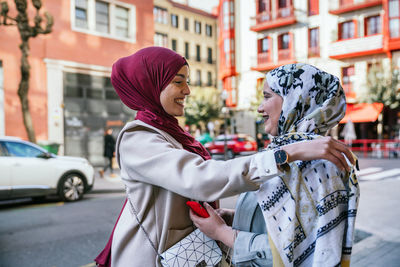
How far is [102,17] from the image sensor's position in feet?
61.2

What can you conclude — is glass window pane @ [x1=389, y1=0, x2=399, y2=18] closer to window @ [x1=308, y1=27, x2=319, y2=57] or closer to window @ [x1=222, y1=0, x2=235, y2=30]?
window @ [x1=308, y1=27, x2=319, y2=57]

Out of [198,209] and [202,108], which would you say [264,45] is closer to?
[202,108]

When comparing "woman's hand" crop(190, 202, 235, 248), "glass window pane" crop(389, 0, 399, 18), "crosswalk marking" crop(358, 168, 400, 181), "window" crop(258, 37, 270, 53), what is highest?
"glass window pane" crop(389, 0, 399, 18)

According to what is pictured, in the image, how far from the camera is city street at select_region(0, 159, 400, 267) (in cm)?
457

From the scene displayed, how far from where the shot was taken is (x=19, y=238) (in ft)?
18.5

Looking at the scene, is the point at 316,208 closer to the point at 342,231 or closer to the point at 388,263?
the point at 342,231

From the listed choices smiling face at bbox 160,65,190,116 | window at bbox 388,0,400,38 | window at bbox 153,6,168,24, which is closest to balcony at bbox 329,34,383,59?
window at bbox 388,0,400,38

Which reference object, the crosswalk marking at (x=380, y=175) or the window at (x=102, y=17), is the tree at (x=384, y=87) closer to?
the crosswalk marking at (x=380, y=175)

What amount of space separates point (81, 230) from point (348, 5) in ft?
89.0

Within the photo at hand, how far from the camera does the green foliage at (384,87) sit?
2430cm

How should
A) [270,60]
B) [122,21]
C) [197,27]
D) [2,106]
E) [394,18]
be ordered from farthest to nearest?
1. [197,27]
2. [270,60]
3. [394,18]
4. [122,21]
5. [2,106]

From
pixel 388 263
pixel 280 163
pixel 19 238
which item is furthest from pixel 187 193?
pixel 19 238

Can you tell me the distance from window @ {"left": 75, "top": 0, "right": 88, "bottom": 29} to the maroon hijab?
1791 centimetres

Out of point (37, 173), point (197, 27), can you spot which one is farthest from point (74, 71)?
point (197, 27)
